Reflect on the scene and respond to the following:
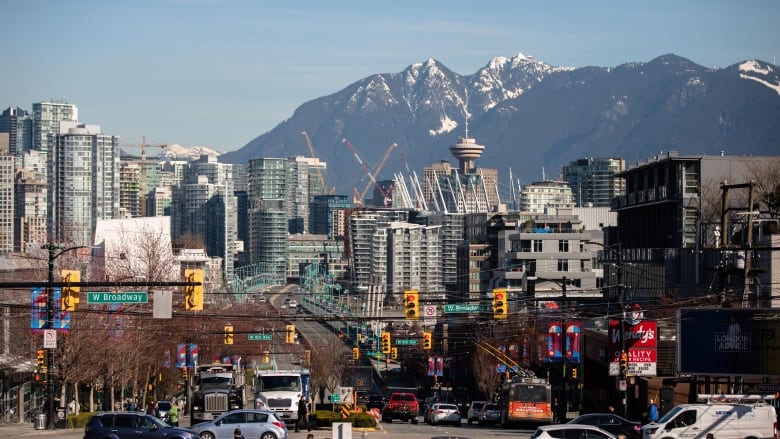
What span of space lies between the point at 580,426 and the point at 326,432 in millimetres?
18362

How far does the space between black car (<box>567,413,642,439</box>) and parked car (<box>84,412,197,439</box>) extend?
15.9 meters

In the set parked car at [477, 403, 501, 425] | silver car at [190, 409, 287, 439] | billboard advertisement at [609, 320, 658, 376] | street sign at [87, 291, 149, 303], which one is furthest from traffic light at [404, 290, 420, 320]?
silver car at [190, 409, 287, 439]

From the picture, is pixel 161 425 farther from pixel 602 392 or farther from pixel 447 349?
pixel 447 349

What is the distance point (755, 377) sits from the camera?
6109 centimetres

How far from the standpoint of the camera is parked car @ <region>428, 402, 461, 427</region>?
7844 cm

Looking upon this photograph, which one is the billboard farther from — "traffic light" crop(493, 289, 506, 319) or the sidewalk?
the sidewalk

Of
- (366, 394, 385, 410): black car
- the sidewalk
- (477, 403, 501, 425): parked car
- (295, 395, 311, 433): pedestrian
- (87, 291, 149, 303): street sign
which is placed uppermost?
(87, 291, 149, 303): street sign

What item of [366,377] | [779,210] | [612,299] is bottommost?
[366,377]

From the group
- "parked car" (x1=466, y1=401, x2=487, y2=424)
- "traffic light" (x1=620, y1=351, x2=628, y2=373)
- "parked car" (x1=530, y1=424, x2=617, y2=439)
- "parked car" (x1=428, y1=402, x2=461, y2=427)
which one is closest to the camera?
"parked car" (x1=530, y1=424, x2=617, y2=439)

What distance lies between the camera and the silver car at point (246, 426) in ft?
175

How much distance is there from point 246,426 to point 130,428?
177 inches

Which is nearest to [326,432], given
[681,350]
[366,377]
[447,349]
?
[681,350]

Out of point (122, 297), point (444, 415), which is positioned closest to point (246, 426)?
point (122, 297)

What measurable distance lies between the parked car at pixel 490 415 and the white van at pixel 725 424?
29.3 metres
